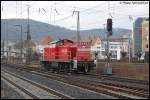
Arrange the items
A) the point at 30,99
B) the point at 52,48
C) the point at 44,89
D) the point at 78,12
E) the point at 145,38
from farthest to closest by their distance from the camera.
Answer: the point at 145,38
the point at 78,12
the point at 52,48
the point at 44,89
the point at 30,99

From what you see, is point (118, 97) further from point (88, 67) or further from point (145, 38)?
point (145, 38)

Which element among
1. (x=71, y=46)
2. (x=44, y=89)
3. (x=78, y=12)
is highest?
(x=78, y=12)

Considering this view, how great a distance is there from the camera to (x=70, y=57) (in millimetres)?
45031

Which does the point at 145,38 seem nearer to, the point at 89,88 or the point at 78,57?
the point at 78,57

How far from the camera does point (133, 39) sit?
192250mm

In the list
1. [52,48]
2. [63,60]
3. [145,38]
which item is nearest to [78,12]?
[52,48]

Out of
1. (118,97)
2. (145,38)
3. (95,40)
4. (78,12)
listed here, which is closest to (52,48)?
(78,12)

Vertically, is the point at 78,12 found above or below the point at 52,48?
above

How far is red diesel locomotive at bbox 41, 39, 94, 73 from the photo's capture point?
145ft

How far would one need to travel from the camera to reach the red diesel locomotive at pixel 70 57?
1737 inches

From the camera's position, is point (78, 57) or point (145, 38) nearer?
point (78, 57)

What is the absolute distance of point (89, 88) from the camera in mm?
25578

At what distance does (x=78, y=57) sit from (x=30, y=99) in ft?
82.4

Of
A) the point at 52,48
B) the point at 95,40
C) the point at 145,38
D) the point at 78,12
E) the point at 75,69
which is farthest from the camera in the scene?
the point at 95,40
